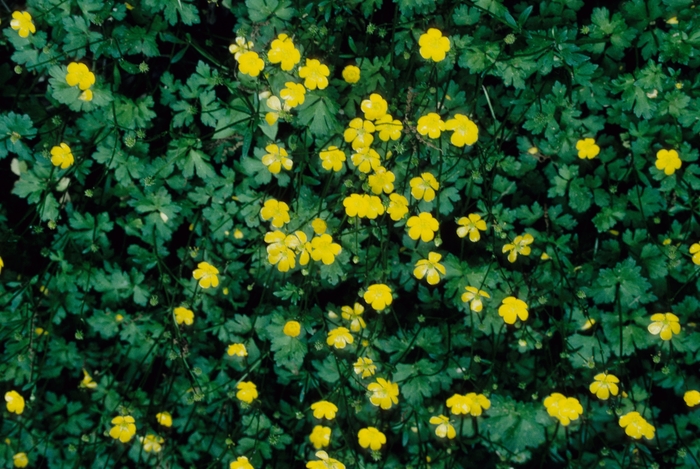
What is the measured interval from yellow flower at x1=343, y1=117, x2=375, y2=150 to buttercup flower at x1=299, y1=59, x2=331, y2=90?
197 millimetres

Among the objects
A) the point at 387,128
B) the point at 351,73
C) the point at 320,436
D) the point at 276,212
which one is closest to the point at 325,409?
the point at 320,436

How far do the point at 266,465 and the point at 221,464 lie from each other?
245mm

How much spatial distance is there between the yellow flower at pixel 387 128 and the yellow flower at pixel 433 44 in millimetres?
284

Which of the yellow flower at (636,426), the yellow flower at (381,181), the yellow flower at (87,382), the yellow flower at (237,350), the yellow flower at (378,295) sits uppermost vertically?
the yellow flower at (381,181)

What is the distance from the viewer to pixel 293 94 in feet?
6.86

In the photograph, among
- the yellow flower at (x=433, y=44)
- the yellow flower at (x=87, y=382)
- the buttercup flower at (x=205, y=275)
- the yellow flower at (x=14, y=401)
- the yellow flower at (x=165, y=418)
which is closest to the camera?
the yellow flower at (x=433, y=44)

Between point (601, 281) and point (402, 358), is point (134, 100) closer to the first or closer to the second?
point (402, 358)

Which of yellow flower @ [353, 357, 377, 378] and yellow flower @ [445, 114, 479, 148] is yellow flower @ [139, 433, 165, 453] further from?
yellow flower @ [445, 114, 479, 148]

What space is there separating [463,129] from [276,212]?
0.83 metres

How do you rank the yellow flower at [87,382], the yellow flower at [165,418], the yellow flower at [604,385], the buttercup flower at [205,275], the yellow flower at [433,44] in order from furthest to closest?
the yellow flower at [87,382], the yellow flower at [165,418], the buttercup flower at [205,275], the yellow flower at [604,385], the yellow flower at [433,44]

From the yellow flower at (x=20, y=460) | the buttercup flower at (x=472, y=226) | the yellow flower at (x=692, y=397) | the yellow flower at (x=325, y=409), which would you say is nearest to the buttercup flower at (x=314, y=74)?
the buttercup flower at (x=472, y=226)

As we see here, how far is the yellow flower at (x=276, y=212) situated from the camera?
2.17 meters

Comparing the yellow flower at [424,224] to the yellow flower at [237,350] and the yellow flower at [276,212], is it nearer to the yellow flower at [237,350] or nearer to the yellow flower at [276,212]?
the yellow flower at [276,212]

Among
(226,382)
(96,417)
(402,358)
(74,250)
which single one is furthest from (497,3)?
(96,417)
